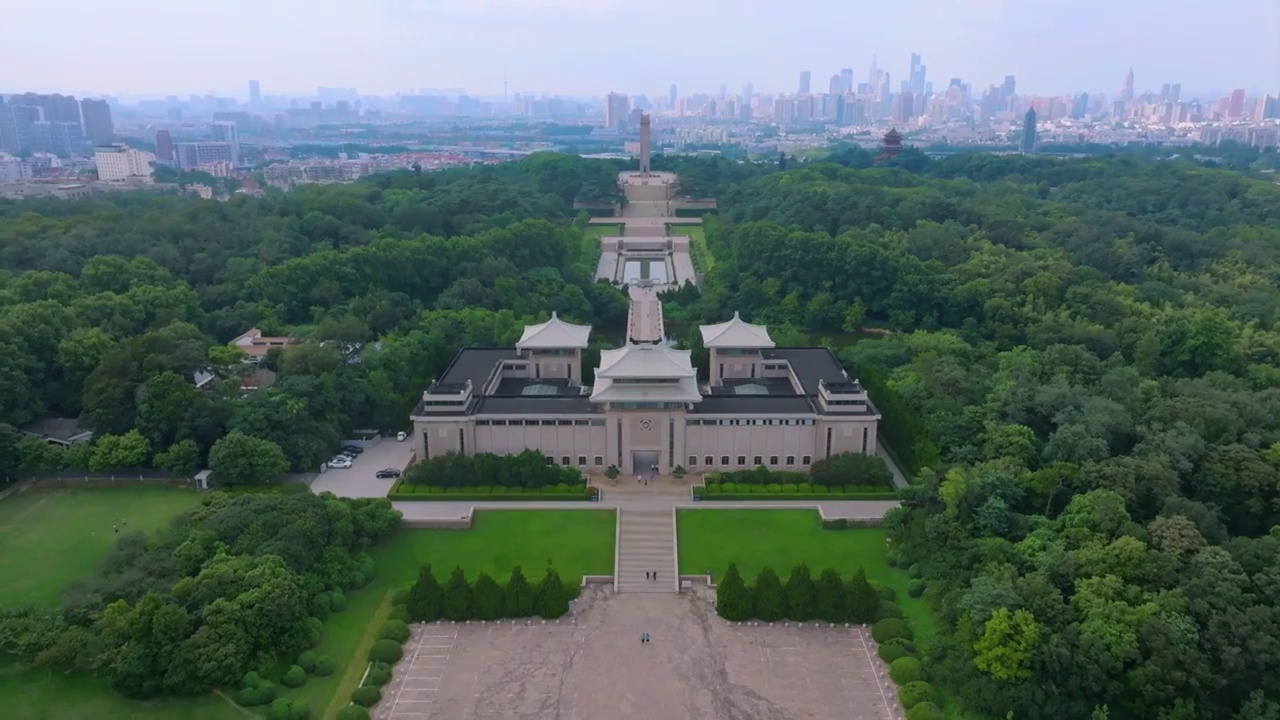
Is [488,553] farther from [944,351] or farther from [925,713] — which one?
[944,351]

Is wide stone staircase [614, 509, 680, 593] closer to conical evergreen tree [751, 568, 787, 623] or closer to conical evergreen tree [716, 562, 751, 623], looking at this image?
conical evergreen tree [716, 562, 751, 623]

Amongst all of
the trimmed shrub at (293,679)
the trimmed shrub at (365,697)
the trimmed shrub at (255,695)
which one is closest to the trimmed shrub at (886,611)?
the trimmed shrub at (365,697)

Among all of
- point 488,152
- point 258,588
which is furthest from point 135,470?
point 488,152

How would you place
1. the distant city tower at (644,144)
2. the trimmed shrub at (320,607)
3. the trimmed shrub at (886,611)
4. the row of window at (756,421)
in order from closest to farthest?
the trimmed shrub at (320,607), the trimmed shrub at (886,611), the row of window at (756,421), the distant city tower at (644,144)

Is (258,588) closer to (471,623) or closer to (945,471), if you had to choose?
(471,623)

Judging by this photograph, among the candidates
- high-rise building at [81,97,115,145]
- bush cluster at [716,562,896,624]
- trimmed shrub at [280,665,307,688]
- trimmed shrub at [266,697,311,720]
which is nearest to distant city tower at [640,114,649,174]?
bush cluster at [716,562,896,624]

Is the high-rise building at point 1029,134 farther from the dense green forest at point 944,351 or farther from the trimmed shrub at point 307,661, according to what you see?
the trimmed shrub at point 307,661
